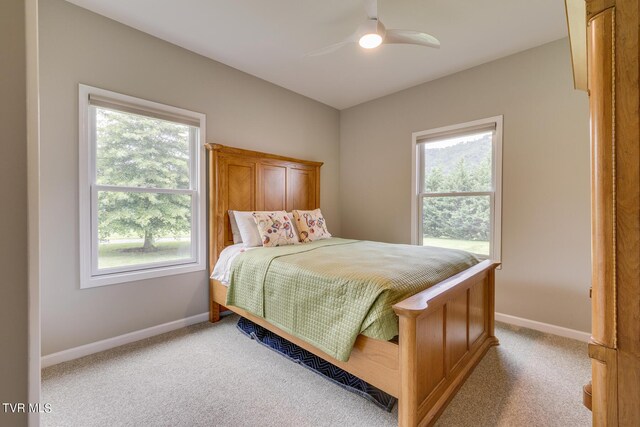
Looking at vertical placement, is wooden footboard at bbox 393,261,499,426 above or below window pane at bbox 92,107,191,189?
below

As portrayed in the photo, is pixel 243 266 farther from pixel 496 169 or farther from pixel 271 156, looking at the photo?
pixel 496 169

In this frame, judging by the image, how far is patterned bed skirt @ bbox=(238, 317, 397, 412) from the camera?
5.62 ft

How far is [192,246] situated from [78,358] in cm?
121

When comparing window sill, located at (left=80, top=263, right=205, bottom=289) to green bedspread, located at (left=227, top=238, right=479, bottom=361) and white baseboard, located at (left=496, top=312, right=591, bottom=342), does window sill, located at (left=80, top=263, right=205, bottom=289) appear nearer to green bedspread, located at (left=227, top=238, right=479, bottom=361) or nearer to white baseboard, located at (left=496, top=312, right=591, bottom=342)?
green bedspread, located at (left=227, top=238, right=479, bottom=361)

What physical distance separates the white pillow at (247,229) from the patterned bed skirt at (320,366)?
0.81 metres

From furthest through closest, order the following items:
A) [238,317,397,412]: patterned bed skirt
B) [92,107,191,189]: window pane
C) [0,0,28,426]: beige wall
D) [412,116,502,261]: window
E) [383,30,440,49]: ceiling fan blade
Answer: [412,116,502,261]: window
[92,107,191,189]: window pane
[383,30,440,49]: ceiling fan blade
[238,317,397,412]: patterned bed skirt
[0,0,28,426]: beige wall

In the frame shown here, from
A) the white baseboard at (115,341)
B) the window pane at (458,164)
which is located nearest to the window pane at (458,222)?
the window pane at (458,164)

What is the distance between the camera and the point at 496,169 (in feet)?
9.72

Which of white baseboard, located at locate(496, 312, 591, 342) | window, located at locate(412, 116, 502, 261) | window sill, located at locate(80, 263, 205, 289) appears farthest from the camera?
window, located at locate(412, 116, 502, 261)

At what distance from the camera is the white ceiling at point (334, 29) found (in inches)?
86.4

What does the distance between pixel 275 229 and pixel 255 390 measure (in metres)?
1.50

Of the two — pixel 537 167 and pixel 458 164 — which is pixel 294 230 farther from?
pixel 537 167

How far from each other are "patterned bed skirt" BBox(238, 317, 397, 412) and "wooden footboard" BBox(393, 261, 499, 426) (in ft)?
0.89

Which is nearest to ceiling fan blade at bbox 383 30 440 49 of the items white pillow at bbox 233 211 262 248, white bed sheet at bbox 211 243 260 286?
white pillow at bbox 233 211 262 248
